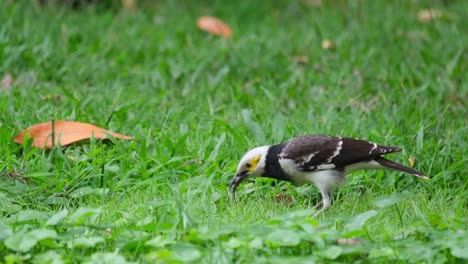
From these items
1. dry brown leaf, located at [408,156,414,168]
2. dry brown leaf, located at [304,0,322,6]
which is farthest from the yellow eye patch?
dry brown leaf, located at [304,0,322,6]

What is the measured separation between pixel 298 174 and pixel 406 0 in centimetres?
590

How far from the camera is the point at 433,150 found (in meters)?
6.33

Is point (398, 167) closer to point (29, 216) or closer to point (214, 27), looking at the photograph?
point (29, 216)

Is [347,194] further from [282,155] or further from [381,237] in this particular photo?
[381,237]

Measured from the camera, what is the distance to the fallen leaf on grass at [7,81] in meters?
7.44

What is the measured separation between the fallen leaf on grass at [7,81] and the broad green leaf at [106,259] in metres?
3.75

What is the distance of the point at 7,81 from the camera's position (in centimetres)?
753

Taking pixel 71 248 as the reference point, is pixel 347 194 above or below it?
below

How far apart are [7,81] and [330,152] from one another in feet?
11.0

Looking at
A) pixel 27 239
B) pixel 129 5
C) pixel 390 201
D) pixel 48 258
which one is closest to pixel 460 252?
pixel 390 201

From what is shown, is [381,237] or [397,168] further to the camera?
[397,168]

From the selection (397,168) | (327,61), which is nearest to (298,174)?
(397,168)

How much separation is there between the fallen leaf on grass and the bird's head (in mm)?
2761

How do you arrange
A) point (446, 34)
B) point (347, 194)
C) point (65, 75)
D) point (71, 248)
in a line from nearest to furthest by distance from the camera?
point (71, 248), point (347, 194), point (65, 75), point (446, 34)
